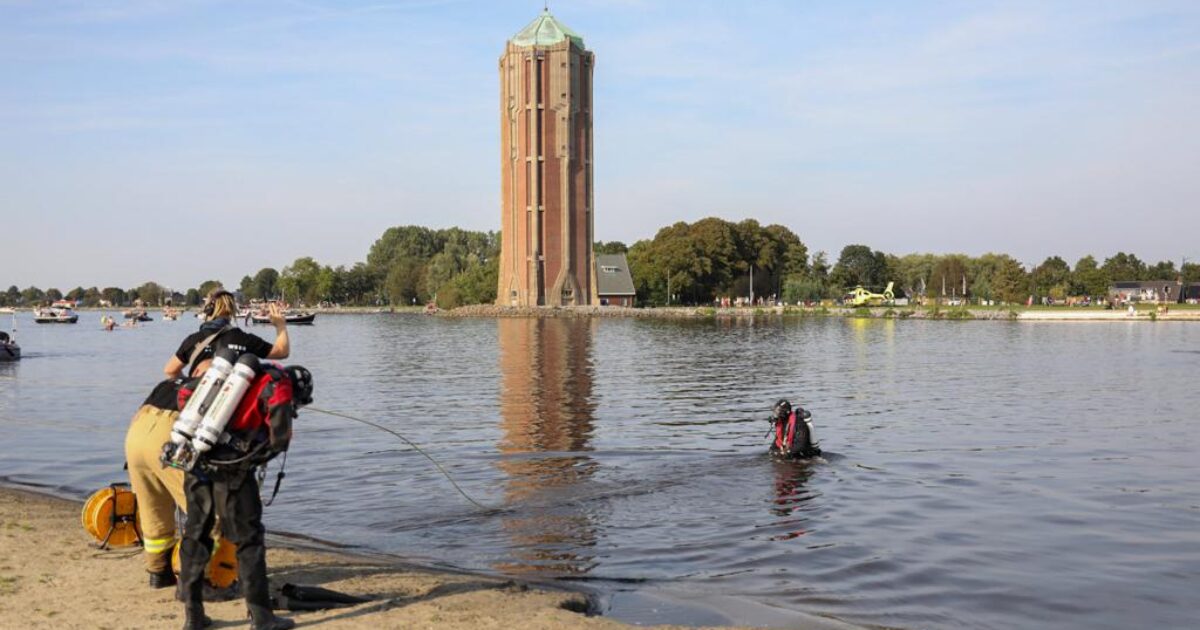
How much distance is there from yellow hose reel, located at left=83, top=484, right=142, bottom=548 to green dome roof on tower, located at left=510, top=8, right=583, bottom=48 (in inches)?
6227

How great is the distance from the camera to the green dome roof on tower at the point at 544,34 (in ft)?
539

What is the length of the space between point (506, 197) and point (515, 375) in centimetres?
11953

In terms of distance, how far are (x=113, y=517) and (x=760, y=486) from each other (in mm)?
11337

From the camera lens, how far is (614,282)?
17250 cm

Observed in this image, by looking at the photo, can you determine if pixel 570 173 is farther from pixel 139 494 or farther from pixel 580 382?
pixel 139 494

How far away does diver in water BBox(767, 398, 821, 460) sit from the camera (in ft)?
70.2

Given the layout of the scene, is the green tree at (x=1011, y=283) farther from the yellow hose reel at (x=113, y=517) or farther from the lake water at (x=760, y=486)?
the yellow hose reel at (x=113, y=517)

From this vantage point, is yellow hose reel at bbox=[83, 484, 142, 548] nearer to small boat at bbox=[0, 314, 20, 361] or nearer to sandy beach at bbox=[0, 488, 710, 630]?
sandy beach at bbox=[0, 488, 710, 630]

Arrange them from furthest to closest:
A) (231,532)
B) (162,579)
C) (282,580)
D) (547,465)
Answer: (547,465) < (282,580) < (162,579) < (231,532)

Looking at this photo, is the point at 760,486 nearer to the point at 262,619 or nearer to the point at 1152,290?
the point at 262,619

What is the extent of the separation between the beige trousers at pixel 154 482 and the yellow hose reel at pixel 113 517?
1640 millimetres

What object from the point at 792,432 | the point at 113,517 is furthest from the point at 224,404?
the point at 792,432

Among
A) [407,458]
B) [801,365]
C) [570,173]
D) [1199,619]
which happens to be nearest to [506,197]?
[570,173]

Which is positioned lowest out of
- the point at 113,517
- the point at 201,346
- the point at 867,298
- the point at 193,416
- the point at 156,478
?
the point at 113,517
